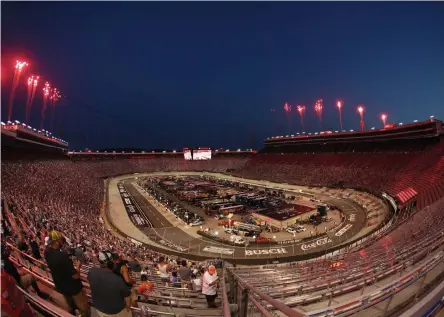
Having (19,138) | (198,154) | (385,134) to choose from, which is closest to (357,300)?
(19,138)

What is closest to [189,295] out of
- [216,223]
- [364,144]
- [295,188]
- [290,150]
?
[216,223]

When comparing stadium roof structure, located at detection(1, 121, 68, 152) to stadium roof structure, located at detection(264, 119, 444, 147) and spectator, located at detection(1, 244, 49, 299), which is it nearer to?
spectator, located at detection(1, 244, 49, 299)

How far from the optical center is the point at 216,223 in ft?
115

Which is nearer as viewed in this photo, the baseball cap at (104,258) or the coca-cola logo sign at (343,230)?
the baseball cap at (104,258)

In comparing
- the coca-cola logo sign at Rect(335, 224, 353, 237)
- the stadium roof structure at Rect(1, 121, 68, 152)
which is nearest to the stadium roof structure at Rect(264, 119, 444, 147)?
the coca-cola logo sign at Rect(335, 224, 353, 237)

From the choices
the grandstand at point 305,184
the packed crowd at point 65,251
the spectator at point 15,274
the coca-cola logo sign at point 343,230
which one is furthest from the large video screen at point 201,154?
the spectator at point 15,274

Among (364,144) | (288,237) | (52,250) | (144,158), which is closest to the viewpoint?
(52,250)

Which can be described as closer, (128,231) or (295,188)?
(128,231)

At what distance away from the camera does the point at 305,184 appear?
58.9 m

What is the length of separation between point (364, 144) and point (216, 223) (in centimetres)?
4919

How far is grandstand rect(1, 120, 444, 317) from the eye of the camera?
466 cm

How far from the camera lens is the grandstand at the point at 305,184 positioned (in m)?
4.66

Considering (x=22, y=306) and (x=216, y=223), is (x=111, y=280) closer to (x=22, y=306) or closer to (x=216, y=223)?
(x=22, y=306)

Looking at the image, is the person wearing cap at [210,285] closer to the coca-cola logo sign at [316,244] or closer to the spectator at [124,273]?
the spectator at [124,273]
